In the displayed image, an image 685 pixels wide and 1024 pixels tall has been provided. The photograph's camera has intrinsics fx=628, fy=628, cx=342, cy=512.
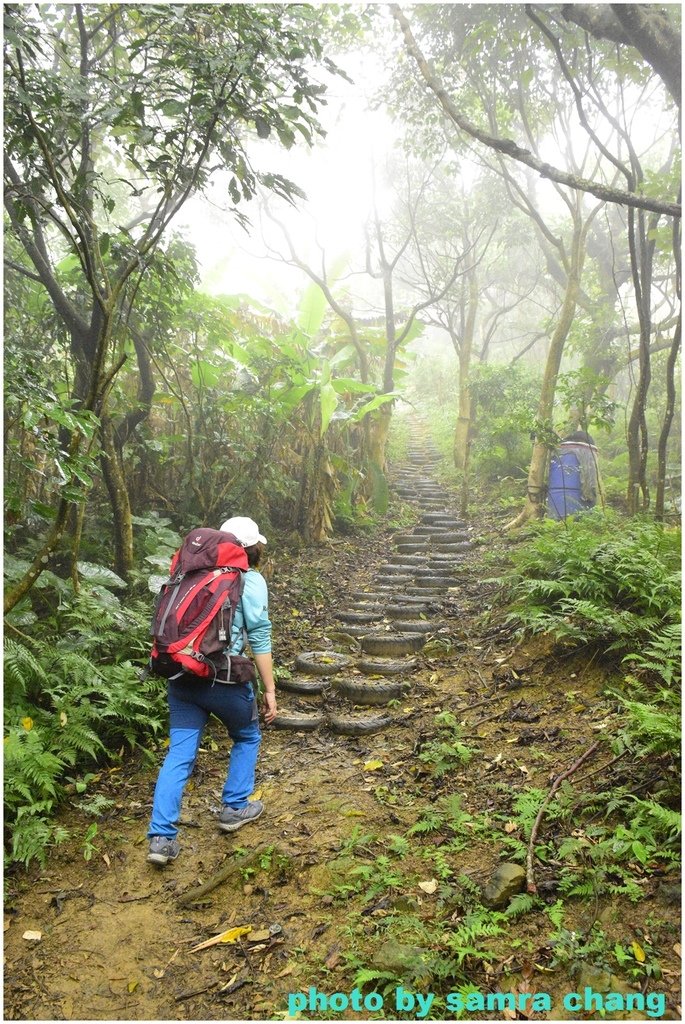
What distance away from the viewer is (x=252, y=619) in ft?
11.5

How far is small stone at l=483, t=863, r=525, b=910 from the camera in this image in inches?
108

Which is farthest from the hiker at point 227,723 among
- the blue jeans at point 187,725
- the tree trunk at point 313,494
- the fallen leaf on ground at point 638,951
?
the tree trunk at point 313,494

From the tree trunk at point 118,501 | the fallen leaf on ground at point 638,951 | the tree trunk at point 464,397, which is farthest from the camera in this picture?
the tree trunk at point 464,397

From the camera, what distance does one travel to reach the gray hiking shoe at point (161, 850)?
3299 mm

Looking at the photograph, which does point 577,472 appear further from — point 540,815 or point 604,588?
point 540,815

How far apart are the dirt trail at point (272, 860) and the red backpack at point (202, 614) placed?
1038mm

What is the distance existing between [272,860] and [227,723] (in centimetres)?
75

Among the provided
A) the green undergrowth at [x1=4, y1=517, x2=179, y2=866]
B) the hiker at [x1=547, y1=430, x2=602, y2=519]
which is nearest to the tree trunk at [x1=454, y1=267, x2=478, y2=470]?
the hiker at [x1=547, y1=430, x2=602, y2=519]

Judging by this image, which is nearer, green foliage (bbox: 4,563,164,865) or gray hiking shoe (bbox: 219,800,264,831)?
green foliage (bbox: 4,563,164,865)

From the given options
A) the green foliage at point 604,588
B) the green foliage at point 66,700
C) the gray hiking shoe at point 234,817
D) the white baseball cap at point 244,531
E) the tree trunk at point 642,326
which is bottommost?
the gray hiking shoe at point 234,817

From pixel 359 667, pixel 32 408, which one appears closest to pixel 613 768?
pixel 359 667

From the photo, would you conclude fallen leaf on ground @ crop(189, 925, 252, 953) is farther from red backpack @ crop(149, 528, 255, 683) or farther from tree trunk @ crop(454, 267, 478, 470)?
tree trunk @ crop(454, 267, 478, 470)

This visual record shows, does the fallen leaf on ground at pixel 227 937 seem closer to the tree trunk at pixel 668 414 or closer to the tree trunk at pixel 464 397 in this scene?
the tree trunk at pixel 668 414

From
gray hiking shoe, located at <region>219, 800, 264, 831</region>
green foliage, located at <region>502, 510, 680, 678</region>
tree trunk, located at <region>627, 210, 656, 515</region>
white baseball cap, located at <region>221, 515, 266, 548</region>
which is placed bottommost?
gray hiking shoe, located at <region>219, 800, 264, 831</region>
